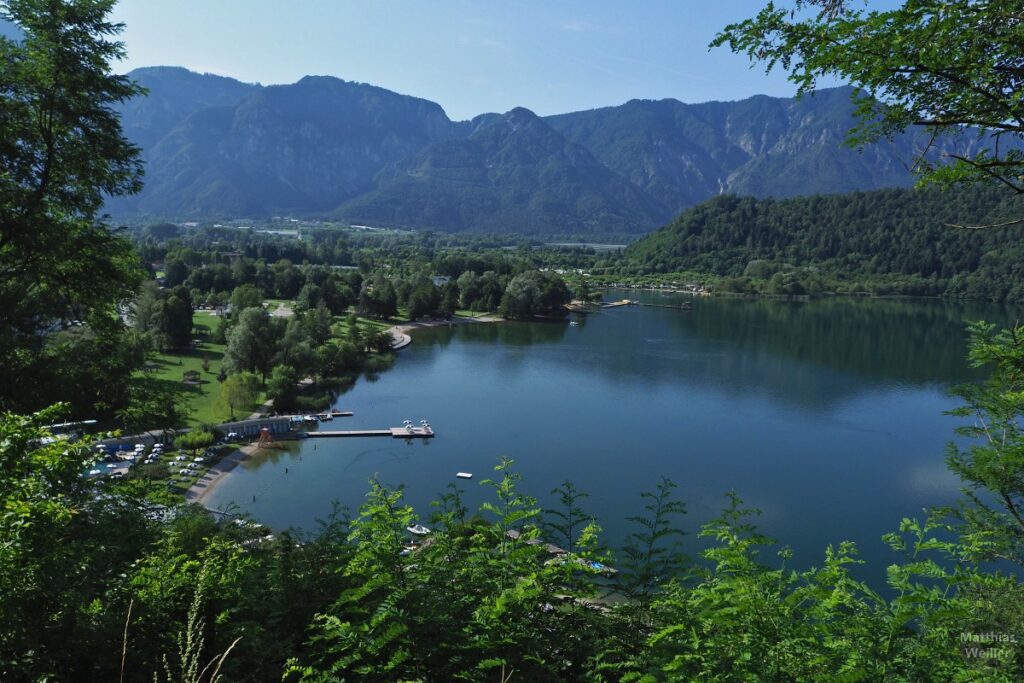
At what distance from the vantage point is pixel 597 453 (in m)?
25.2

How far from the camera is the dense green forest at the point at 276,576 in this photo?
303cm

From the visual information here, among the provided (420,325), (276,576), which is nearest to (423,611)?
(276,576)

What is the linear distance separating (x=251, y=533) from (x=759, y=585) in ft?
15.0

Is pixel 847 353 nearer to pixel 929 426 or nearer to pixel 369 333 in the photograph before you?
pixel 929 426

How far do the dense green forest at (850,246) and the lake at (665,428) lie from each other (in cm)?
3864

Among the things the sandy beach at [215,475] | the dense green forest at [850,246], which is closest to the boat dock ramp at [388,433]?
the sandy beach at [215,475]

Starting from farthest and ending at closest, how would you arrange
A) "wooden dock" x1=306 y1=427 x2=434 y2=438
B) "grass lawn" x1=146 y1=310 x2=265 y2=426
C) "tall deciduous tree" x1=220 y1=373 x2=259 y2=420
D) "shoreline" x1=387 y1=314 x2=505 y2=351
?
"shoreline" x1=387 y1=314 x2=505 y2=351 → "tall deciduous tree" x1=220 y1=373 x2=259 y2=420 → "wooden dock" x1=306 y1=427 x2=434 y2=438 → "grass lawn" x1=146 y1=310 x2=265 y2=426

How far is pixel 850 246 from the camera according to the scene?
103 metres

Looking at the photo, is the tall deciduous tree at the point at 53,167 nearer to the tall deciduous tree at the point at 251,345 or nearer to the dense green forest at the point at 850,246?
the tall deciduous tree at the point at 251,345

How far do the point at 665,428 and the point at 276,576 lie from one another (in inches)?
1045

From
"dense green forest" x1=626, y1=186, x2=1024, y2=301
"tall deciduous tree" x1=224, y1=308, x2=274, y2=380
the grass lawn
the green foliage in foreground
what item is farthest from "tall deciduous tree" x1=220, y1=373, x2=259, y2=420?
"dense green forest" x1=626, y1=186, x2=1024, y2=301

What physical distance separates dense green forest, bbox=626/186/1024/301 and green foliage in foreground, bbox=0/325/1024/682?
86.6 m

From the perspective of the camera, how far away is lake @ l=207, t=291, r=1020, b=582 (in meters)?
20.5

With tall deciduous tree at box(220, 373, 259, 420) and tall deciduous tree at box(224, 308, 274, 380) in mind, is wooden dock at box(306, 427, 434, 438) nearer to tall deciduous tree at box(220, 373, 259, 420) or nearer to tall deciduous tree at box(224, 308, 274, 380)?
tall deciduous tree at box(220, 373, 259, 420)
